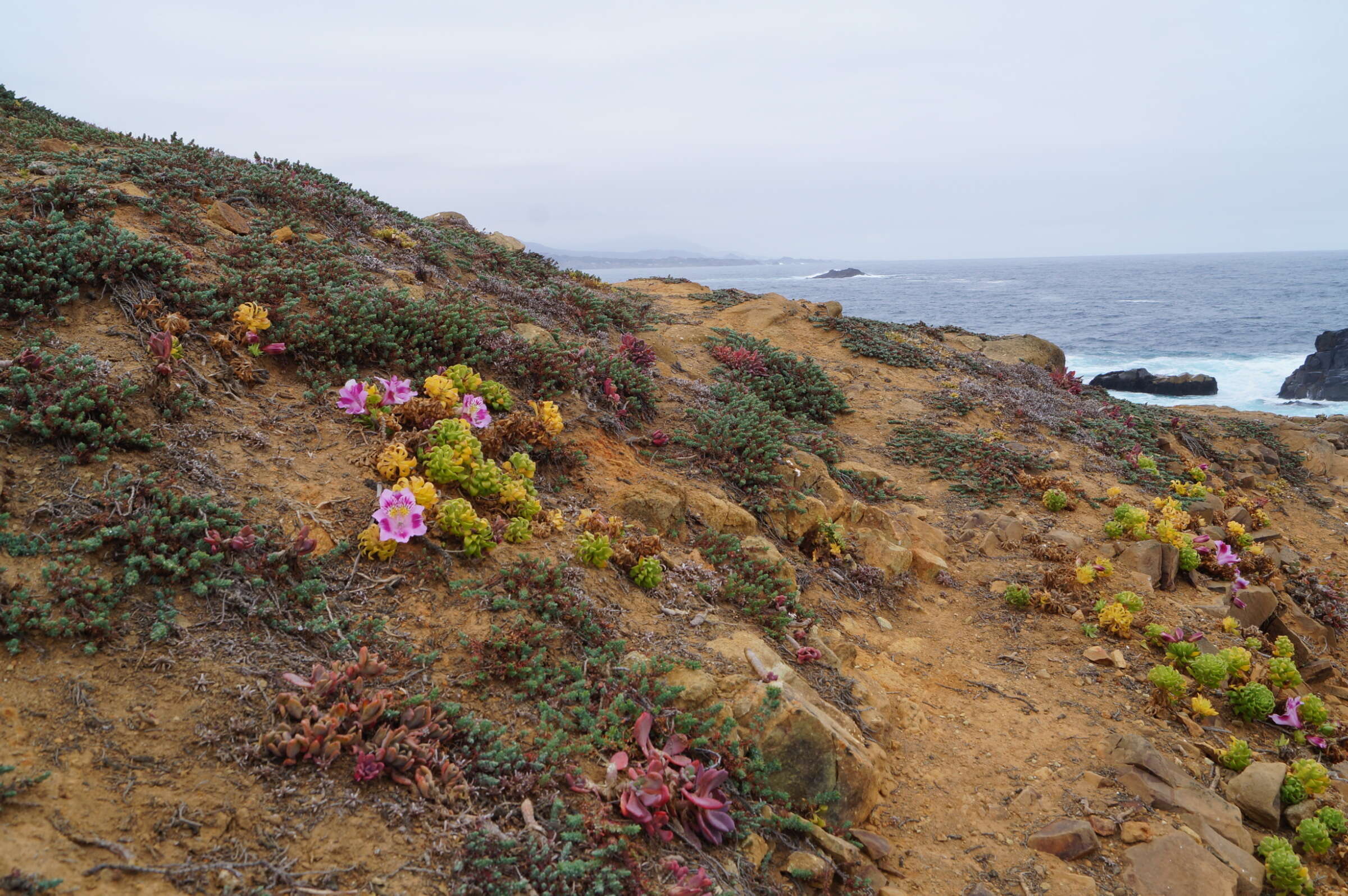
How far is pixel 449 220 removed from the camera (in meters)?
13.9

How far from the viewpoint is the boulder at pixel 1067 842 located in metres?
4.12

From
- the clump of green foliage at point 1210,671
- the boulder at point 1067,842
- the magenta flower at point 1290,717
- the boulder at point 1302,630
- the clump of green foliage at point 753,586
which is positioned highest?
the clump of green foliage at point 753,586

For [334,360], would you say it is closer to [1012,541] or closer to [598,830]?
[598,830]

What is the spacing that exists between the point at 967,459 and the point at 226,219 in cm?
903

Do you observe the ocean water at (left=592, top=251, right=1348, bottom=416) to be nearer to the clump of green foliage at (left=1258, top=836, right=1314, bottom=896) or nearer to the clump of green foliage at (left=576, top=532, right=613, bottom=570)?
the clump of green foliage at (left=576, top=532, right=613, bottom=570)

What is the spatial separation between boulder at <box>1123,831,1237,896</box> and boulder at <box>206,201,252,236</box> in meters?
8.37

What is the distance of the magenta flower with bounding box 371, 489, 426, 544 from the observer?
13.3 feet

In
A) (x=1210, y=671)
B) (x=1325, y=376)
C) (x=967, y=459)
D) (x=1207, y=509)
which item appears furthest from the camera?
(x=1325, y=376)

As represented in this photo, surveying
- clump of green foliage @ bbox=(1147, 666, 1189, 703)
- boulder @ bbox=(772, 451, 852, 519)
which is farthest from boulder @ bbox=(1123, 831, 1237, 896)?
boulder @ bbox=(772, 451, 852, 519)

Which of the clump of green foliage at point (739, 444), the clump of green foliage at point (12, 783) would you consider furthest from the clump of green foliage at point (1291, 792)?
the clump of green foliage at point (12, 783)

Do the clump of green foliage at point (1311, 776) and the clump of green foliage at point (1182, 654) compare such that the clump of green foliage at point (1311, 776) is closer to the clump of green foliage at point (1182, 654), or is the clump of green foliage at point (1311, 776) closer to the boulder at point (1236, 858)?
the boulder at point (1236, 858)

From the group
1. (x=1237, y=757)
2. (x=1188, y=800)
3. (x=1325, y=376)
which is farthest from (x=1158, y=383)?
(x=1188, y=800)

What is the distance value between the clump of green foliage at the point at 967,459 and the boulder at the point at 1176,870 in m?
5.34

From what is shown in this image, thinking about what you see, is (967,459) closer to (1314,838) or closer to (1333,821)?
(1333,821)
